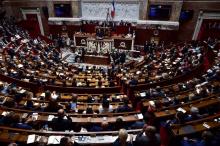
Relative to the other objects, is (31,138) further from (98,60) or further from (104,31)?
(104,31)

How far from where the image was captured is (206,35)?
1847 centimetres

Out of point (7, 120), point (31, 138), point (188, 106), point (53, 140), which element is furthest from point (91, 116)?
point (188, 106)

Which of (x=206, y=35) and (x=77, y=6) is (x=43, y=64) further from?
(x=206, y=35)

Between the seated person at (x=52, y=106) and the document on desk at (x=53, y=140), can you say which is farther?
the seated person at (x=52, y=106)

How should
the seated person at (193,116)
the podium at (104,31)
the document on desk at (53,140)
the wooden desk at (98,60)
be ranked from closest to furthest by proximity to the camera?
1. the document on desk at (53,140)
2. the seated person at (193,116)
3. the wooden desk at (98,60)
4. the podium at (104,31)

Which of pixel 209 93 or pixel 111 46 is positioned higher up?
pixel 209 93

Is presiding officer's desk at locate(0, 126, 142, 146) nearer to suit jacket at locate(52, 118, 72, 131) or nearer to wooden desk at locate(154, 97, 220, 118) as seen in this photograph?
suit jacket at locate(52, 118, 72, 131)

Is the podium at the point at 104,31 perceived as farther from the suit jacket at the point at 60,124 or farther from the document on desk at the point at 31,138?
the document on desk at the point at 31,138

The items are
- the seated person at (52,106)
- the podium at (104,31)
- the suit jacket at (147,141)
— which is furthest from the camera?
the podium at (104,31)

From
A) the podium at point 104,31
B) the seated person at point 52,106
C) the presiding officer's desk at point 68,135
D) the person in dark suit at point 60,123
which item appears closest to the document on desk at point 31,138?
the presiding officer's desk at point 68,135

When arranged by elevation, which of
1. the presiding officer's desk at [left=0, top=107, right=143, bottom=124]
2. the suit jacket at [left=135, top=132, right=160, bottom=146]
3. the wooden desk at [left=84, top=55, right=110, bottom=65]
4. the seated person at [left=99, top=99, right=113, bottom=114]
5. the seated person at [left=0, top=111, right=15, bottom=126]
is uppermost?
the suit jacket at [left=135, top=132, right=160, bottom=146]

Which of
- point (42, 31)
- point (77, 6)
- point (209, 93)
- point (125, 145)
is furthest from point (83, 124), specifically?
point (42, 31)

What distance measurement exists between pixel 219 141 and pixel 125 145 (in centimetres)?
218

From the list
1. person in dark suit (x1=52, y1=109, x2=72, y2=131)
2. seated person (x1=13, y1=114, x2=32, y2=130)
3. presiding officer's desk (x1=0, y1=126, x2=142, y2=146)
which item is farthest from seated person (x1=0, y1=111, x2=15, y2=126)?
person in dark suit (x1=52, y1=109, x2=72, y2=131)
